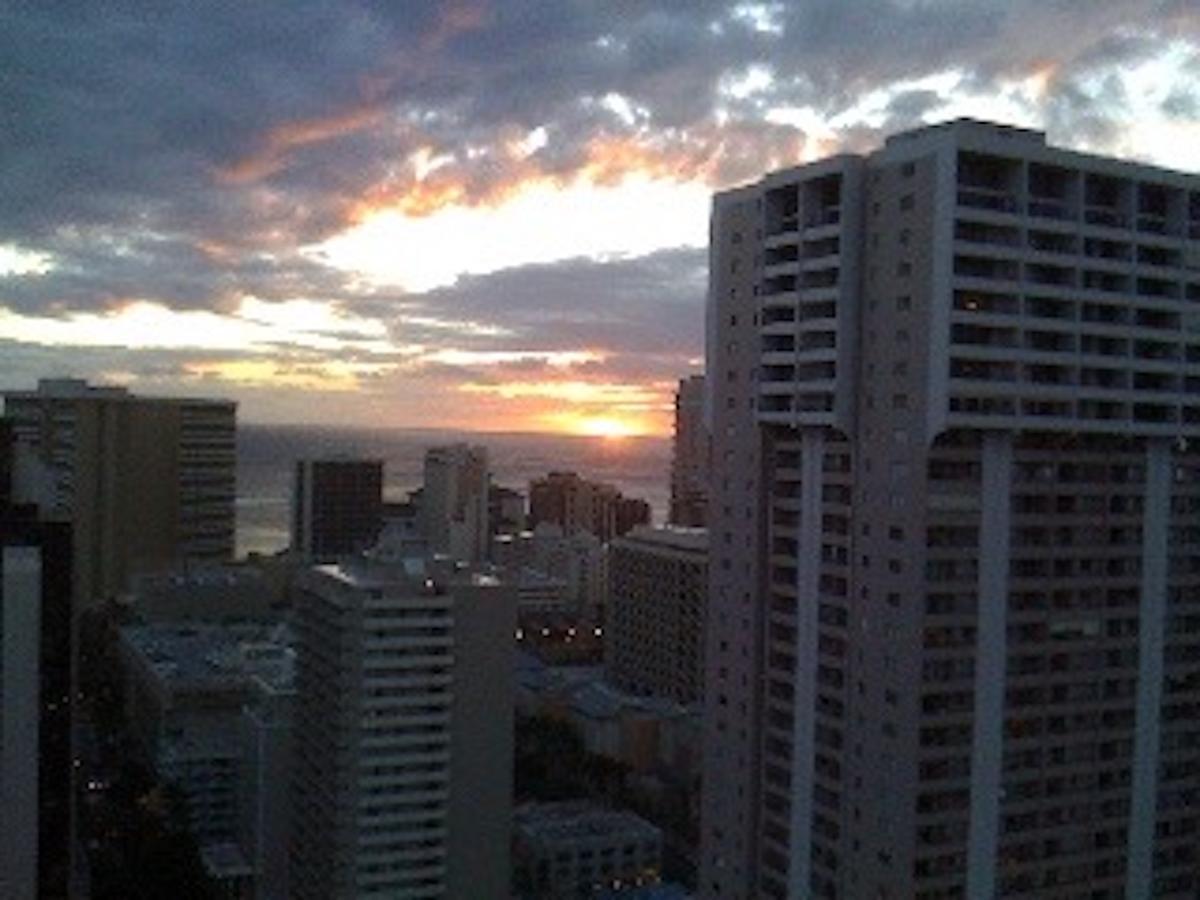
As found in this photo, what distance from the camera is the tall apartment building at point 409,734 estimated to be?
21.9 metres

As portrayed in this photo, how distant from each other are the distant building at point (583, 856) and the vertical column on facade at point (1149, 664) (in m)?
14.1

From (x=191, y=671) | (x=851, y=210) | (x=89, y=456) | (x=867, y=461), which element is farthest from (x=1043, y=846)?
(x=89, y=456)

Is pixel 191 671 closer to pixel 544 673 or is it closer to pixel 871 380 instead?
pixel 544 673

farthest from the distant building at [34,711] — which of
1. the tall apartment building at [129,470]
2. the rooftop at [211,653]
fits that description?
the tall apartment building at [129,470]

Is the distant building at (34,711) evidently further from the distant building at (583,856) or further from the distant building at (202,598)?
the distant building at (202,598)

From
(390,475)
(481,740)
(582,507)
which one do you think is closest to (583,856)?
(481,740)

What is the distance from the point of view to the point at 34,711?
18469mm

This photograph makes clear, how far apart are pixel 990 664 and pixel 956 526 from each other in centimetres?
156

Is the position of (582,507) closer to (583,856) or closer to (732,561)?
(583,856)

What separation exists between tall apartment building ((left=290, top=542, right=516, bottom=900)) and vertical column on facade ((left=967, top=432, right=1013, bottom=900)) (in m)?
9.97

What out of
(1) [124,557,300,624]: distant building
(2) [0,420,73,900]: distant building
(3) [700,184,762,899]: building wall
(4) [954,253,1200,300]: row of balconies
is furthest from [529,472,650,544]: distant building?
(4) [954,253,1200,300]: row of balconies

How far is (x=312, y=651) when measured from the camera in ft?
76.7

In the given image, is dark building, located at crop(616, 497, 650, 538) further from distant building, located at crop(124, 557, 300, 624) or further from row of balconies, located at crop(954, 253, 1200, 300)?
row of balconies, located at crop(954, 253, 1200, 300)

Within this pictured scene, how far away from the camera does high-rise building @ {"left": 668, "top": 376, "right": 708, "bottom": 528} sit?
6025 cm
